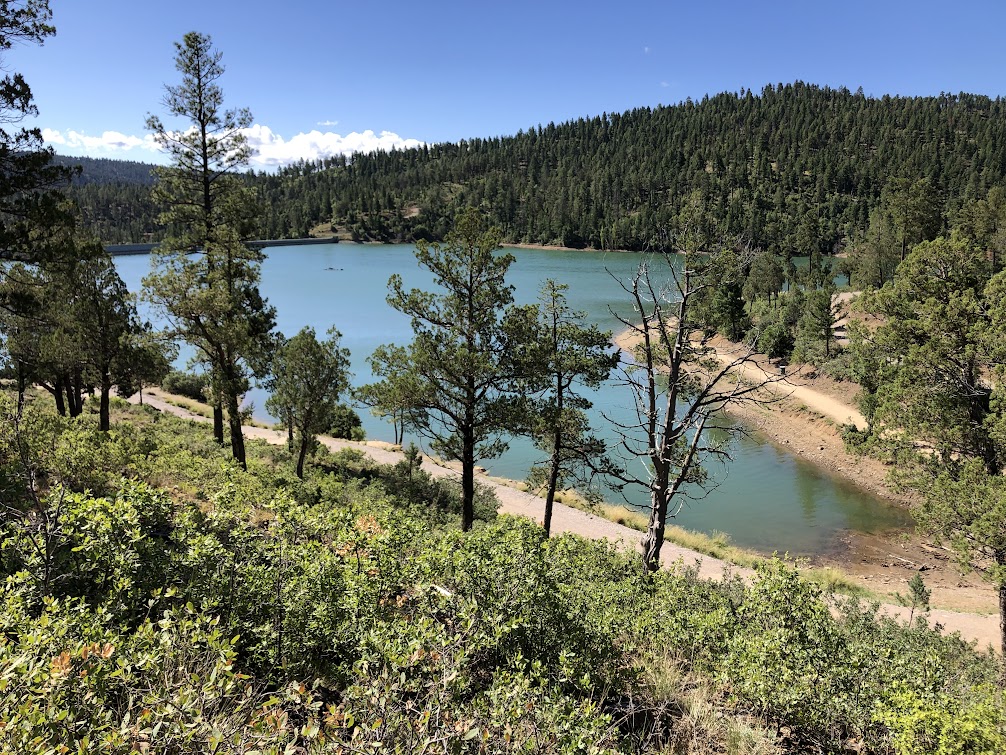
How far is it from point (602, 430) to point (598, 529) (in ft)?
44.8

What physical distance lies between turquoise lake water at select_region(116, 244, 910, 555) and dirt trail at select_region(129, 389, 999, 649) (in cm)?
332

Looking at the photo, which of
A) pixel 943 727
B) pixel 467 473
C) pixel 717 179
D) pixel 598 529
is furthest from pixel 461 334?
pixel 717 179

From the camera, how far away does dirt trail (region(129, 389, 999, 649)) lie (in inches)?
593

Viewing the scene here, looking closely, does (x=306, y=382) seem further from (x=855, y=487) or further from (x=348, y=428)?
(x=855, y=487)

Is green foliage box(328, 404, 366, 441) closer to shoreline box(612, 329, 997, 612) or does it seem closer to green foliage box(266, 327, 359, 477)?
green foliage box(266, 327, 359, 477)

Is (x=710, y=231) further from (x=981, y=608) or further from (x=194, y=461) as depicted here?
(x=981, y=608)

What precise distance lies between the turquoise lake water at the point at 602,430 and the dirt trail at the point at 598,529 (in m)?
3.32

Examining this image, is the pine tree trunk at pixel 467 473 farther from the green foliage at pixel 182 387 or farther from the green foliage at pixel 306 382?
the green foliage at pixel 182 387

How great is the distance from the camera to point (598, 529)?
21609 mm

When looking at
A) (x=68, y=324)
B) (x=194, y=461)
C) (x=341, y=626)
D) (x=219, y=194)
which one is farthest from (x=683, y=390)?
(x=68, y=324)

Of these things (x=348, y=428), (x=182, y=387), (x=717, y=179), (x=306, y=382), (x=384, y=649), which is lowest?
(x=182, y=387)

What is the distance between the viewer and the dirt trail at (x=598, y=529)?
15.1m

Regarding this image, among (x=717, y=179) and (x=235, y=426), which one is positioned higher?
(x=717, y=179)

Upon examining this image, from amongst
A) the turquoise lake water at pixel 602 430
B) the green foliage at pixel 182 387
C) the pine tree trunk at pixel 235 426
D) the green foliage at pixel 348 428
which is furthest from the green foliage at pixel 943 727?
the green foliage at pixel 182 387
